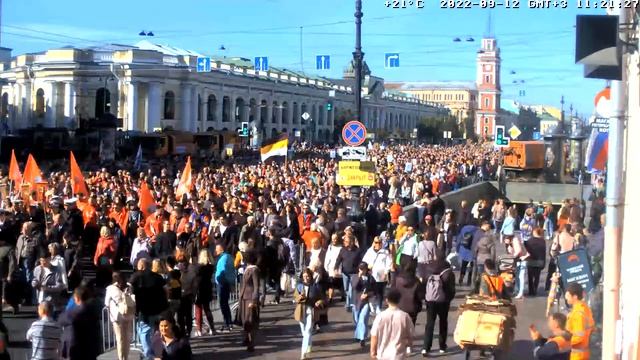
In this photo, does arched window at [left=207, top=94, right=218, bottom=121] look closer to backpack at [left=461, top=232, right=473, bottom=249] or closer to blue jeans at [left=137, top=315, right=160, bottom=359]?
backpack at [left=461, top=232, right=473, bottom=249]

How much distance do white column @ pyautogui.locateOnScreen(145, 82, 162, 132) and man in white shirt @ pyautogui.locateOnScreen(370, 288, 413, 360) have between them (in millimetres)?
71962

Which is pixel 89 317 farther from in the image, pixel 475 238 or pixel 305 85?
pixel 305 85

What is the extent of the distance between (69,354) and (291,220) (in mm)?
7447

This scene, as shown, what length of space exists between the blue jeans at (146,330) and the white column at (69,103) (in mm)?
71341

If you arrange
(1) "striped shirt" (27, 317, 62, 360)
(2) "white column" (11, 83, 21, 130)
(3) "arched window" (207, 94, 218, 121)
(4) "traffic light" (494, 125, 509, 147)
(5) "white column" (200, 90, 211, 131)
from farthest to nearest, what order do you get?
(3) "arched window" (207, 94, 218, 121)
(2) "white column" (11, 83, 21, 130)
(5) "white column" (200, 90, 211, 131)
(4) "traffic light" (494, 125, 509, 147)
(1) "striped shirt" (27, 317, 62, 360)

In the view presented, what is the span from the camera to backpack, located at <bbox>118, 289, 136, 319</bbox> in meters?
9.83

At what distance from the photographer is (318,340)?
11.3 metres

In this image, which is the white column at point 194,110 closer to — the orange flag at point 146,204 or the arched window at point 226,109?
the arched window at point 226,109

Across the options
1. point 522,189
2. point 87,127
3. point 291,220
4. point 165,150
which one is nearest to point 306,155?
point 165,150

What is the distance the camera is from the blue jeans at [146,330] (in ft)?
32.8

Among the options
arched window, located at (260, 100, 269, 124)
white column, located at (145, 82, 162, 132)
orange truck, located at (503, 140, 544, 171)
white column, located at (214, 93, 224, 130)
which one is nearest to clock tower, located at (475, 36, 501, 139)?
arched window, located at (260, 100, 269, 124)

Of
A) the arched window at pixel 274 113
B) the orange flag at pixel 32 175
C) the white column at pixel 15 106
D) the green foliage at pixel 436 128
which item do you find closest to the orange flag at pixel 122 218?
the orange flag at pixel 32 175

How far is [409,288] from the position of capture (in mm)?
10141

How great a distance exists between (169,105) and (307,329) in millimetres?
72604
